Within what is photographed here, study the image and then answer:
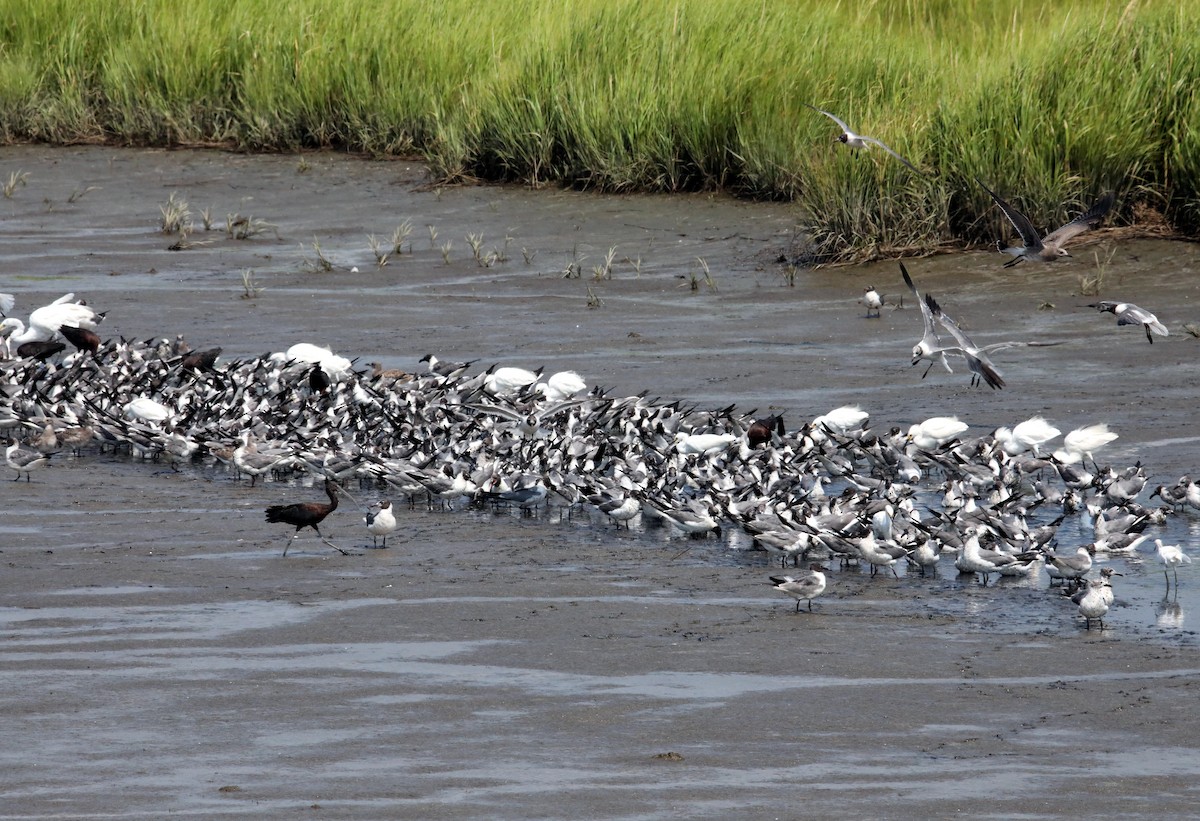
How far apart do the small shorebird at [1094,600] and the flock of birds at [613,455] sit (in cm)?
1

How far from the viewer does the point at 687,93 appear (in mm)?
18672

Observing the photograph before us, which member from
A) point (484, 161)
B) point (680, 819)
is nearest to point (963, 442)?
point (680, 819)

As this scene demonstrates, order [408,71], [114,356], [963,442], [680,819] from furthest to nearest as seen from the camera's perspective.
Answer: [408,71] < [114,356] < [963,442] < [680,819]

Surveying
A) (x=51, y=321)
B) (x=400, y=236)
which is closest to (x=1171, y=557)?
(x=51, y=321)

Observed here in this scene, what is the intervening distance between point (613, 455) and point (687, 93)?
9.20 metres

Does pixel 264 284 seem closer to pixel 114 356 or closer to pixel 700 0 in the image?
pixel 114 356

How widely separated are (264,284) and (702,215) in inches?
169

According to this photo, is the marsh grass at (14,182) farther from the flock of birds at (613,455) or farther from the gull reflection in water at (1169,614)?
the gull reflection in water at (1169,614)

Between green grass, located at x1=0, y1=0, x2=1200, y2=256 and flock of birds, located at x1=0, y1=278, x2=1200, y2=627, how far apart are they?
3717 mm

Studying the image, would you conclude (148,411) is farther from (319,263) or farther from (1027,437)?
(319,263)

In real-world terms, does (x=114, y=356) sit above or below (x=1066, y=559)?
below

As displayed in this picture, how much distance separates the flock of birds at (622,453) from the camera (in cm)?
842

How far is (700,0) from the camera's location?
2088 centimetres

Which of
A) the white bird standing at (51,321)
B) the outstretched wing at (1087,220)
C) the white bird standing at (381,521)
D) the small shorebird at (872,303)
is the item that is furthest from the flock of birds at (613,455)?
the small shorebird at (872,303)
